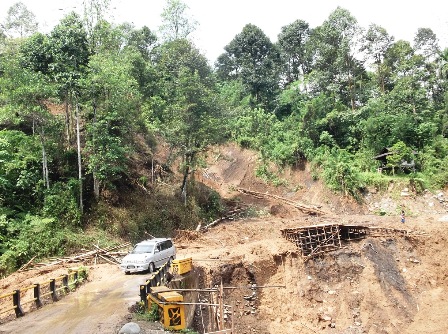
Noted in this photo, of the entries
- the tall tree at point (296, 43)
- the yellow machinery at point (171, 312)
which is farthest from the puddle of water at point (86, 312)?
the tall tree at point (296, 43)

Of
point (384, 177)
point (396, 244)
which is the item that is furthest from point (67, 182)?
point (384, 177)

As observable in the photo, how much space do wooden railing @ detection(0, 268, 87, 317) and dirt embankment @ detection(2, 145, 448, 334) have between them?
2586mm

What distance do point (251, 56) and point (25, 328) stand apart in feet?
171

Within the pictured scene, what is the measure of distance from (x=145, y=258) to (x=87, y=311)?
531 cm

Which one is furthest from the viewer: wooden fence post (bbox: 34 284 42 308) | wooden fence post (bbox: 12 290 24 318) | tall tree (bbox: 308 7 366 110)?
tall tree (bbox: 308 7 366 110)

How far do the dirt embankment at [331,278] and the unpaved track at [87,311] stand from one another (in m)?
4.02

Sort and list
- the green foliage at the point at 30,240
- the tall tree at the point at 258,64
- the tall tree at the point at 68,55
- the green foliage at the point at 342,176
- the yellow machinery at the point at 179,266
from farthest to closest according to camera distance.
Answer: the tall tree at the point at 258,64
the green foliage at the point at 342,176
the tall tree at the point at 68,55
the green foliage at the point at 30,240
the yellow machinery at the point at 179,266

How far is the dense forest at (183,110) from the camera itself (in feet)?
79.2

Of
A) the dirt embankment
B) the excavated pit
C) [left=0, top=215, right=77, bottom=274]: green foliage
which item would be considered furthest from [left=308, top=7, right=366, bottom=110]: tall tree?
[left=0, top=215, right=77, bottom=274]: green foliage

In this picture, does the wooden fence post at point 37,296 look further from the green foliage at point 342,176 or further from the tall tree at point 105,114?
the green foliage at point 342,176

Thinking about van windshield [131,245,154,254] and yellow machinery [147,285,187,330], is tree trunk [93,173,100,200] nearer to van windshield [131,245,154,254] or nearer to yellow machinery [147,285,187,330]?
van windshield [131,245,154,254]

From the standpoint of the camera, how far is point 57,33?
26125 mm

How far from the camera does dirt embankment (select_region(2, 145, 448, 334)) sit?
22328 millimetres

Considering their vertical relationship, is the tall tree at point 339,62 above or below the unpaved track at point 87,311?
above
